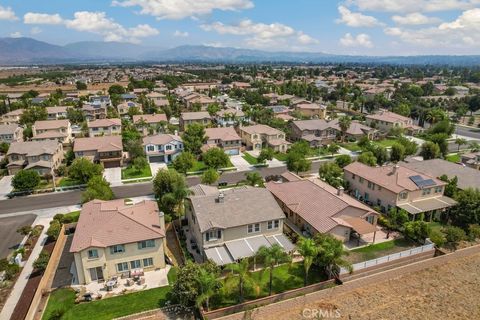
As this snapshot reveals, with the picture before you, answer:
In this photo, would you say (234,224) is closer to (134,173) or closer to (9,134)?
(134,173)

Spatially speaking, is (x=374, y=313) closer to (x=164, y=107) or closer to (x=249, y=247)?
(x=249, y=247)

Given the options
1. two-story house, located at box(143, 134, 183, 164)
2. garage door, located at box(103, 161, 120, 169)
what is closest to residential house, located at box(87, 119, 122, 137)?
two-story house, located at box(143, 134, 183, 164)

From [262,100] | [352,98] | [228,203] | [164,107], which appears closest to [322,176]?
[228,203]

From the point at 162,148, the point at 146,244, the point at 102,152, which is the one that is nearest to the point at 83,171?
the point at 102,152

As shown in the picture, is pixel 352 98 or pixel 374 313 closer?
pixel 374 313

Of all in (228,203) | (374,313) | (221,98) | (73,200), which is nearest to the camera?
(374,313)

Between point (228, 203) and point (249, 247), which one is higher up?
point (228, 203)

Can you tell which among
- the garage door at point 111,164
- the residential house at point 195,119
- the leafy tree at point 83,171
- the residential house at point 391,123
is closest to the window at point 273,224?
the leafy tree at point 83,171
